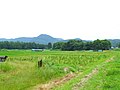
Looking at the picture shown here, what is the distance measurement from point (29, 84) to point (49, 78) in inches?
128

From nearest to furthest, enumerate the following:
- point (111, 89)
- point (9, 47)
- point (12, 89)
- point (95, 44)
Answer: point (111, 89)
point (12, 89)
point (95, 44)
point (9, 47)

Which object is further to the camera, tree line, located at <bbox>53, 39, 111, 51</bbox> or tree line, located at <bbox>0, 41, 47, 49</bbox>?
tree line, located at <bbox>0, 41, 47, 49</bbox>

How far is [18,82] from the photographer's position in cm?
1858

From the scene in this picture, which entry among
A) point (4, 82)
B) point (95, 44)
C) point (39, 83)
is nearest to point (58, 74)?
point (39, 83)

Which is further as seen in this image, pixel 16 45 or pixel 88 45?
pixel 16 45

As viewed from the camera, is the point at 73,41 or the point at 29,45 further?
the point at 29,45

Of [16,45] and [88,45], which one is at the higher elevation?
[16,45]

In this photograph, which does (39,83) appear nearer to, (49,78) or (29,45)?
(49,78)

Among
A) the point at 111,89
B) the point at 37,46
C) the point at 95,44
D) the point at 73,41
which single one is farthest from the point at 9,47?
the point at 111,89

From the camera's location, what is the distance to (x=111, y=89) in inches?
416

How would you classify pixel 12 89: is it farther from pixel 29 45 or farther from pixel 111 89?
pixel 29 45

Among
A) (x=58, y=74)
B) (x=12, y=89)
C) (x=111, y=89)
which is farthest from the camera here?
(x=58, y=74)

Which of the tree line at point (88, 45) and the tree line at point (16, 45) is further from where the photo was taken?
the tree line at point (16, 45)

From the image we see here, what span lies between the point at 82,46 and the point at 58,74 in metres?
95.6
